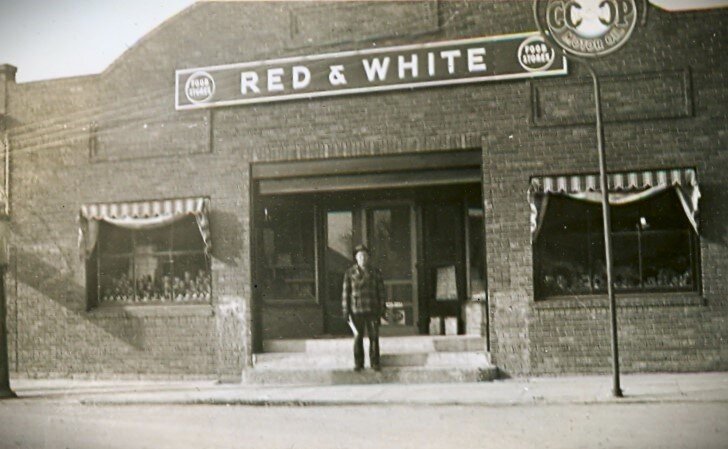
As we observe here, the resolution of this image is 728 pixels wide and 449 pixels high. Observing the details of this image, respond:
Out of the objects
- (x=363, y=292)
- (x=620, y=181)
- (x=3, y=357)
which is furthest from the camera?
(x=363, y=292)

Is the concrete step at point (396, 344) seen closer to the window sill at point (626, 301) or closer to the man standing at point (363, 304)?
the man standing at point (363, 304)

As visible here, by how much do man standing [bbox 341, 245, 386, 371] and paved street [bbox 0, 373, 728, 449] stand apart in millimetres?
616

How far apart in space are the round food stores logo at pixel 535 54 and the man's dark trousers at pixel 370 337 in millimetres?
4385

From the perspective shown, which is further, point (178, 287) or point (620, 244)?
point (178, 287)

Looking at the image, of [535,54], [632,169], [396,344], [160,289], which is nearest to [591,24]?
[535,54]

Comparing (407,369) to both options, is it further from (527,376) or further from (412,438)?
(412,438)

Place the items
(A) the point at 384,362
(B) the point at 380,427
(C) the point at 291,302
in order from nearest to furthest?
(B) the point at 380,427 → (A) the point at 384,362 → (C) the point at 291,302

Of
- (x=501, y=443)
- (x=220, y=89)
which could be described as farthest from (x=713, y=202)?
(x=220, y=89)

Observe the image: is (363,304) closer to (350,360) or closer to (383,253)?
(350,360)

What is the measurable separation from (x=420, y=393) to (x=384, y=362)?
5.45ft

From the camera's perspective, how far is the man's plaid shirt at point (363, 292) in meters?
11.2

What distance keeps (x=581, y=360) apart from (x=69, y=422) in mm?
6915

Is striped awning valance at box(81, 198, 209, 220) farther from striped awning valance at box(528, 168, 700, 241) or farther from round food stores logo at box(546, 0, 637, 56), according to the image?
round food stores logo at box(546, 0, 637, 56)

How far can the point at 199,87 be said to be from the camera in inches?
493
